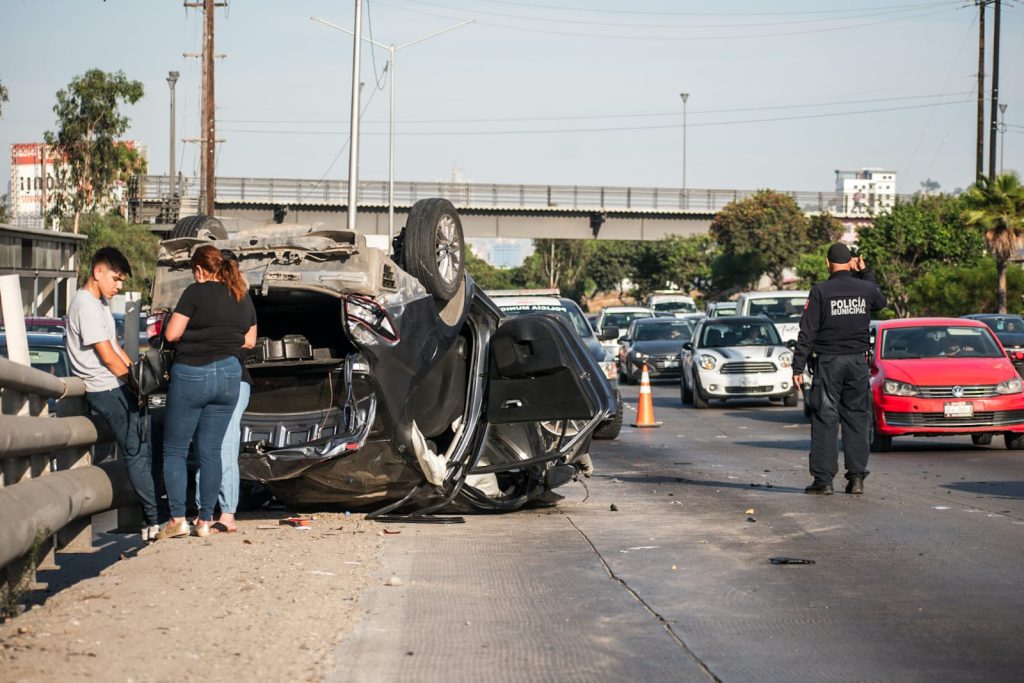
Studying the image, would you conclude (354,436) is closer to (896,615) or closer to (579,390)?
(579,390)

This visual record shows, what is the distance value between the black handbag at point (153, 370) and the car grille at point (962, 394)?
33.9 feet

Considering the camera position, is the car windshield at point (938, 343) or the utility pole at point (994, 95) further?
the utility pole at point (994, 95)

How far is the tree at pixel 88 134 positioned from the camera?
61153 mm

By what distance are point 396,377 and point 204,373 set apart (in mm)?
1213

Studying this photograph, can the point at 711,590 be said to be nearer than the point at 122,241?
Yes

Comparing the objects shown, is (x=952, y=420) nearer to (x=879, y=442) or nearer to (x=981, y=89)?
(x=879, y=442)

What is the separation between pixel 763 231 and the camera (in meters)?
80.4

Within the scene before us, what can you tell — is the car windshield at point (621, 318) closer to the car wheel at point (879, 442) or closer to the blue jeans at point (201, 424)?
the car wheel at point (879, 442)

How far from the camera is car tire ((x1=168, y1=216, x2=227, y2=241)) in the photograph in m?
10.9

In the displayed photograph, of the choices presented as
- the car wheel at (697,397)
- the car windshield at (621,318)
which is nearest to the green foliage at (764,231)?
the car windshield at (621,318)

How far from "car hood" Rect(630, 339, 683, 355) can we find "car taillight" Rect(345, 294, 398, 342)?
89.2 ft

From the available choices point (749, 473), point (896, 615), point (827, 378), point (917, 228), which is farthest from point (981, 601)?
point (917, 228)

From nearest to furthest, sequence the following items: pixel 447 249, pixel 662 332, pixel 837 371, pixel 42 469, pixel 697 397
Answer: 1. pixel 42 469
2. pixel 447 249
3. pixel 837 371
4. pixel 697 397
5. pixel 662 332

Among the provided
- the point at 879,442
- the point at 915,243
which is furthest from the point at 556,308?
the point at 915,243
